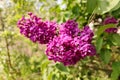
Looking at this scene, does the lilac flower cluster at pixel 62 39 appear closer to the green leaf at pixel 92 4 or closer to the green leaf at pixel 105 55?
the green leaf at pixel 105 55

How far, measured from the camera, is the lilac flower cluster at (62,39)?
154 centimetres

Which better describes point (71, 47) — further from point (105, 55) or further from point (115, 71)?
point (115, 71)

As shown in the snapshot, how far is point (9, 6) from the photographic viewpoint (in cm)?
362

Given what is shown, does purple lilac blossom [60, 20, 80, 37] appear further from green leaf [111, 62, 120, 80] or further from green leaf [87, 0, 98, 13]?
green leaf [87, 0, 98, 13]

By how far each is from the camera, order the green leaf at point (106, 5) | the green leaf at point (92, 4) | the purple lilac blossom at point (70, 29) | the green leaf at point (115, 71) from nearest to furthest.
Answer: the green leaf at point (106, 5)
the green leaf at point (92, 4)
the purple lilac blossom at point (70, 29)
the green leaf at point (115, 71)

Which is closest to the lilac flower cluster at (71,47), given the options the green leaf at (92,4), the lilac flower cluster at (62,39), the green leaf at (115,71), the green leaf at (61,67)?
the lilac flower cluster at (62,39)

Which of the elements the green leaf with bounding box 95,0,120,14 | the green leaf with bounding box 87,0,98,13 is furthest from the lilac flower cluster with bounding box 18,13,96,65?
the green leaf with bounding box 95,0,120,14

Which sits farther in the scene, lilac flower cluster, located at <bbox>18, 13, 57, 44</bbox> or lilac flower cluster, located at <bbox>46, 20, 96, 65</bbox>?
lilac flower cluster, located at <bbox>18, 13, 57, 44</bbox>

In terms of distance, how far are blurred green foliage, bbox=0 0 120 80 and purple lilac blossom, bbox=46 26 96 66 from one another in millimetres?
71

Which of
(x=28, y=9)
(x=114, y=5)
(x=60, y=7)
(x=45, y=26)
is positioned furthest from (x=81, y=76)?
→ (x=114, y=5)

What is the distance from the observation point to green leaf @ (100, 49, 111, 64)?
5.69ft

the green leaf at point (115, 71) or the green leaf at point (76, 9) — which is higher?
the green leaf at point (76, 9)

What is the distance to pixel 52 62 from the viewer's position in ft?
6.05

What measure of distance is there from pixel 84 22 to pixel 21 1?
666mm
